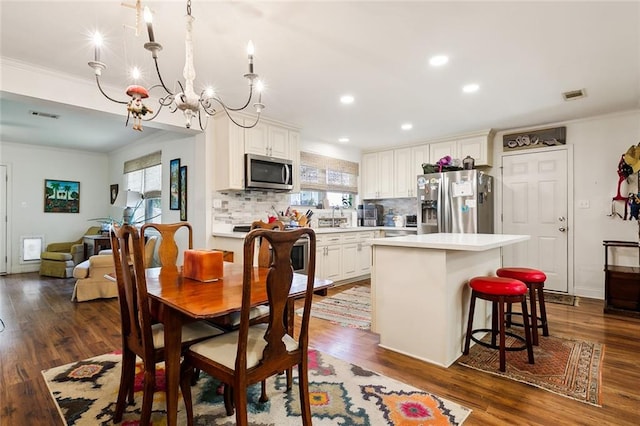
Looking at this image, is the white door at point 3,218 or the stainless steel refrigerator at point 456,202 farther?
the white door at point 3,218

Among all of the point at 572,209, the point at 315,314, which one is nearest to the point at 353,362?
the point at 315,314

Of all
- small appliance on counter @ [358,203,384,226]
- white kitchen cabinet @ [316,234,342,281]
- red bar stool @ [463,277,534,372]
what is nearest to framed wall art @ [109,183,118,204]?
white kitchen cabinet @ [316,234,342,281]

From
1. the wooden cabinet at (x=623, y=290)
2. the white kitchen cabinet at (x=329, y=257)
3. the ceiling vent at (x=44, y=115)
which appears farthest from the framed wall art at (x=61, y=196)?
the wooden cabinet at (x=623, y=290)

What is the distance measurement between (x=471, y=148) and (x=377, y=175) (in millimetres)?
1759

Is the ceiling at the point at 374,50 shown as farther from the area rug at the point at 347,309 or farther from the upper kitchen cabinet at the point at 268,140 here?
the area rug at the point at 347,309

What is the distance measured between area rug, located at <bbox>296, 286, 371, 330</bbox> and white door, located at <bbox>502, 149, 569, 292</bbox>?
2.36 meters

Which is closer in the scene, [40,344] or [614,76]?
[40,344]

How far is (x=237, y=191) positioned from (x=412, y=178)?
303 cm

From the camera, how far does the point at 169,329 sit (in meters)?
1.45

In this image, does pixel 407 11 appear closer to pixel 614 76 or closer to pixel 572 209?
pixel 614 76

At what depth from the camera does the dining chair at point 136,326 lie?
145 cm

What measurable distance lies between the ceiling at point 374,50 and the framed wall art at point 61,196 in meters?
3.15

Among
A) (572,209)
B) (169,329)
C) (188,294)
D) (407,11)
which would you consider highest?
(407,11)

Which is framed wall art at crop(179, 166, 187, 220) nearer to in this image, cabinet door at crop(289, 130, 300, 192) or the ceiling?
the ceiling
